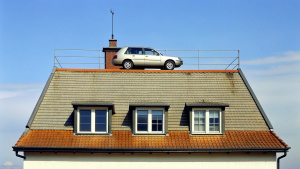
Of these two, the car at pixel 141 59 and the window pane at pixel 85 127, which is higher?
the car at pixel 141 59

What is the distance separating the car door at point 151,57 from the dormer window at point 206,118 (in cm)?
659

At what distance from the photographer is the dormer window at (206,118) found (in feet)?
90.5

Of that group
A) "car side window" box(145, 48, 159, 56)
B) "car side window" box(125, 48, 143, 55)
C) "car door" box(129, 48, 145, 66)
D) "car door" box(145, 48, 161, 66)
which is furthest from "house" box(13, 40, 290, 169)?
"car side window" box(145, 48, 159, 56)

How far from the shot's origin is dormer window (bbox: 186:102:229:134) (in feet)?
90.5

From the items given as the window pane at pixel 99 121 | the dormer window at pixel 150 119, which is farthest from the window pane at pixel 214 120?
the window pane at pixel 99 121

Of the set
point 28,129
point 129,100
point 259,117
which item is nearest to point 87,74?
point 129,100

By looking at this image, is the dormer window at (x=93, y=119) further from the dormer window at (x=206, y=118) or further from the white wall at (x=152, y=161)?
the dormer window at (x=206, y=118)

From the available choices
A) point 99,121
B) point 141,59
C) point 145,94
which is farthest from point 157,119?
point 141,59

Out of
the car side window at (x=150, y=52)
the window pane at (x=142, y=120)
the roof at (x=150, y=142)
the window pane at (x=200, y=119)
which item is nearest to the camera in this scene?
the roof at (x=150, y=142)

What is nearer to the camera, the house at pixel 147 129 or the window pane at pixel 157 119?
the house at pixel 147 129

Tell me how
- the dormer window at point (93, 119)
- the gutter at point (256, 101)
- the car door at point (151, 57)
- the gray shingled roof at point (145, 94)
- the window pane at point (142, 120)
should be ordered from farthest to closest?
the car door at point (151, 57) → the gutter at point (256, 101) → the gray shingled roof at point (145, 94) → the window pane at point (142, 120) → the dormer window at point (93, 119)

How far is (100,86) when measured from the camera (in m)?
30.7

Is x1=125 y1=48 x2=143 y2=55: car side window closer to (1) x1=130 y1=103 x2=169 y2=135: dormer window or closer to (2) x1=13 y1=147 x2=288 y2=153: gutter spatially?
(1) x1=130 y1=103 x2=169 y2=135: dormer window

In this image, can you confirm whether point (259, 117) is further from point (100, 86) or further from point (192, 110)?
point (100, 86)
